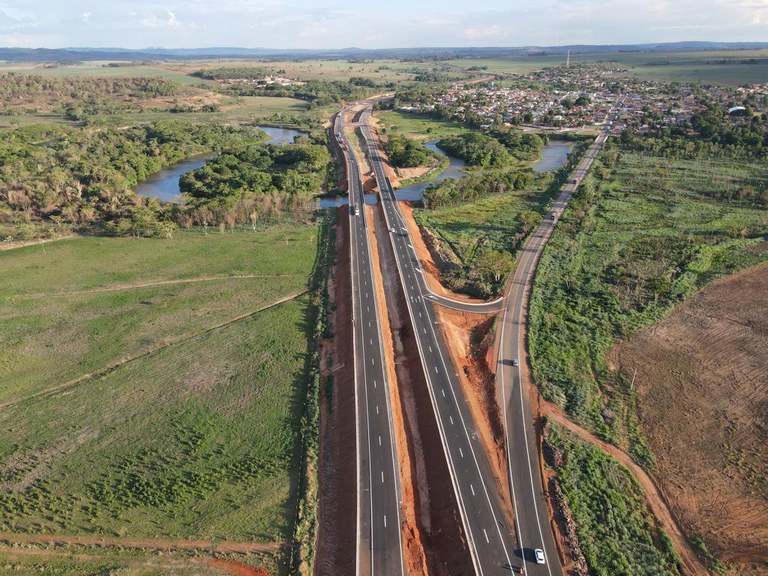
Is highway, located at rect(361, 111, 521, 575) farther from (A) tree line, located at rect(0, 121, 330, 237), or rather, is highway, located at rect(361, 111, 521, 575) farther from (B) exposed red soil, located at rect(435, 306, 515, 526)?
(A) tree line, located at rect(0, 121, 330, 237)

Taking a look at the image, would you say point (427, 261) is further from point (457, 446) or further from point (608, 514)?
point (608, 514)

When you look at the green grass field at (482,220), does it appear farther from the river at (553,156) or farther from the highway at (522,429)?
the river at (553,156)

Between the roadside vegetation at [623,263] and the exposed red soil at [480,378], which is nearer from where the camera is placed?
the exposed red soil at [480,378]

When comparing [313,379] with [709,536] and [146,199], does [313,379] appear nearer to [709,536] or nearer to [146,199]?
[709,536]

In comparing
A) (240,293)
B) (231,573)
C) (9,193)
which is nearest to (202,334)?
(240,293)

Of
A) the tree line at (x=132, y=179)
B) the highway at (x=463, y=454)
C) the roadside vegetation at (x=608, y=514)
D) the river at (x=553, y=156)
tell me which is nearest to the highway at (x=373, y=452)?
the highway at (x=463, y=454)
